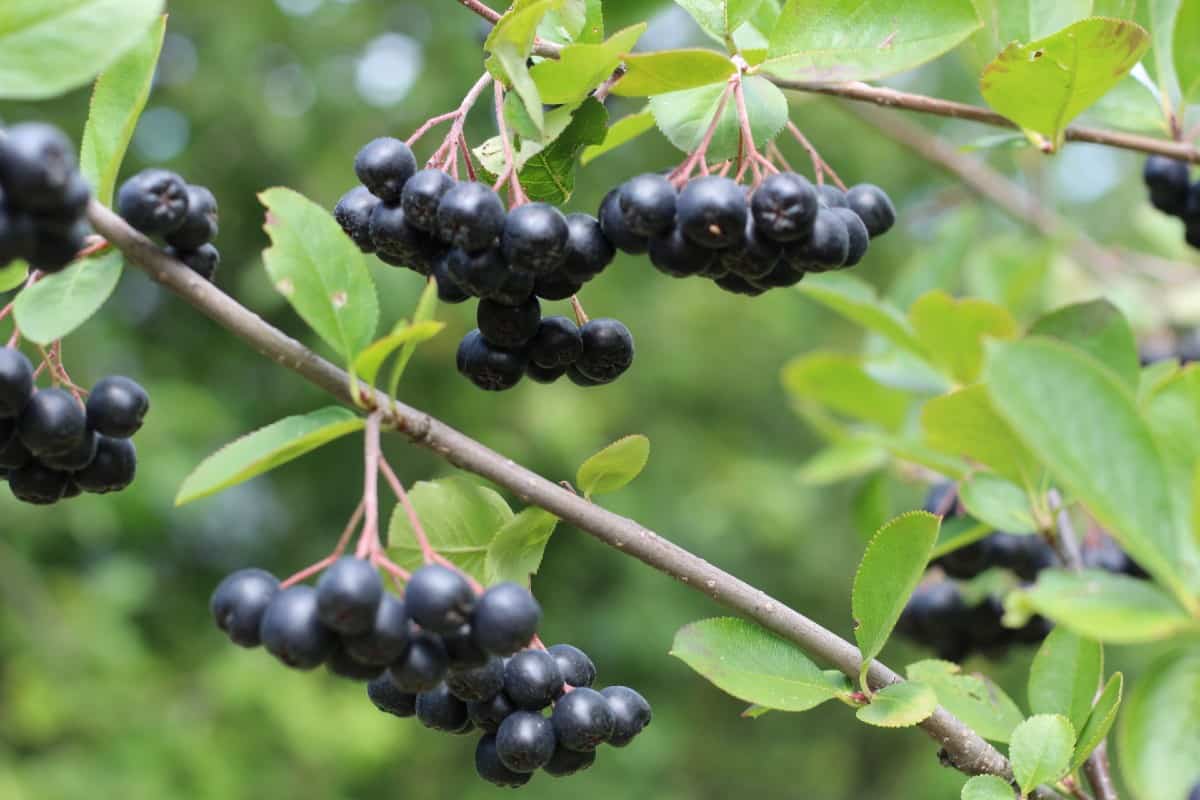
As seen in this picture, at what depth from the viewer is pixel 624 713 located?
125 cm

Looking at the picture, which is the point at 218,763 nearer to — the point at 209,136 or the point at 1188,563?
the point at 209,136

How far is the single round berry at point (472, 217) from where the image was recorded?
1.12 meters

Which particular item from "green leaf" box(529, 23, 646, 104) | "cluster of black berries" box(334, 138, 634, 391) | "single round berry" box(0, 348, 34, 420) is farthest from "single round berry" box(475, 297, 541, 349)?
"single round berry" box(0, 348, 34, 420)

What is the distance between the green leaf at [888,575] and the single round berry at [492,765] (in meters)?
0.37

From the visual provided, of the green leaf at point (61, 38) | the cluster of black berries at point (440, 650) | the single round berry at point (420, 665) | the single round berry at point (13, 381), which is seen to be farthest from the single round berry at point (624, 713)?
the green leaf at point (61, 38)

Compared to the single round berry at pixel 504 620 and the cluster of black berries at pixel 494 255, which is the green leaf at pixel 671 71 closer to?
the cluster of black berries at pixel 494 255

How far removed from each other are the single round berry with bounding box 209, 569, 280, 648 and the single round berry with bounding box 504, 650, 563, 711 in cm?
25

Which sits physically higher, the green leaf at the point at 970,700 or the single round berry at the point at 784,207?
the single round berry at the point at 784,207

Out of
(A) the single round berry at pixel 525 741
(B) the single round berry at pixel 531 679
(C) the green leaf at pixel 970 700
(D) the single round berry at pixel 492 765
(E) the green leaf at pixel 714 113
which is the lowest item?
(D) the single round berry at pixel 492 765

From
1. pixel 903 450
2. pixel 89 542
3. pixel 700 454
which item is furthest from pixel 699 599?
pixel 903 450

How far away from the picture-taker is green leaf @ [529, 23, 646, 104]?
1129 mm

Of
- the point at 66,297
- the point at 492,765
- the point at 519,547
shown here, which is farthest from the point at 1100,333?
the point at 66,297

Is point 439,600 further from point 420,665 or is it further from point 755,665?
point 755,665

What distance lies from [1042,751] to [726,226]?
59 cm
